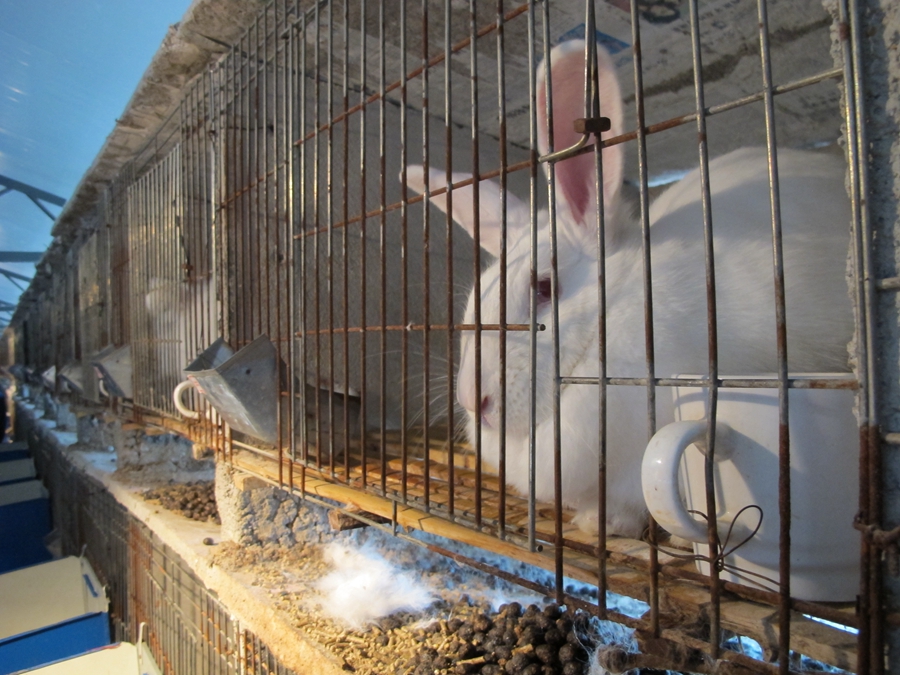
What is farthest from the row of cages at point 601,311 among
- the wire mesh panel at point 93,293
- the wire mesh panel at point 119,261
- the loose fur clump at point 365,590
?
the wire mesh panel at point 93,293

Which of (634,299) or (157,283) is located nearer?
(634,299)

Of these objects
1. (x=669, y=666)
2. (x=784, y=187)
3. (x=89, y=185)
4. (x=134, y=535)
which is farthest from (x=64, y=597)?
(x=784, y=187)

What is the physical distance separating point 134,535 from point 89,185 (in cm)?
299

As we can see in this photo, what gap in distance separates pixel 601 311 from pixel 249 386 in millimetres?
1314

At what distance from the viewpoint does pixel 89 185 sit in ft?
15.8

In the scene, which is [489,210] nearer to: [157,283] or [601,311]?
[601,311]

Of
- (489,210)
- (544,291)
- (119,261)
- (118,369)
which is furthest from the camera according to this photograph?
(119,261)

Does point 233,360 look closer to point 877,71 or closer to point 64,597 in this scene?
point 877,71

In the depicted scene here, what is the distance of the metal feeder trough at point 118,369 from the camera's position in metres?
3.87

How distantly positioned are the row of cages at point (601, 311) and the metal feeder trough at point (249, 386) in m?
0.01

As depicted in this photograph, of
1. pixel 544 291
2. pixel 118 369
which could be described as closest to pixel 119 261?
pixel 118 369

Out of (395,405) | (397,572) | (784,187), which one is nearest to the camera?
(784,187)

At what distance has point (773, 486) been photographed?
29.0 inches

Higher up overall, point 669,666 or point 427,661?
point 669,666
